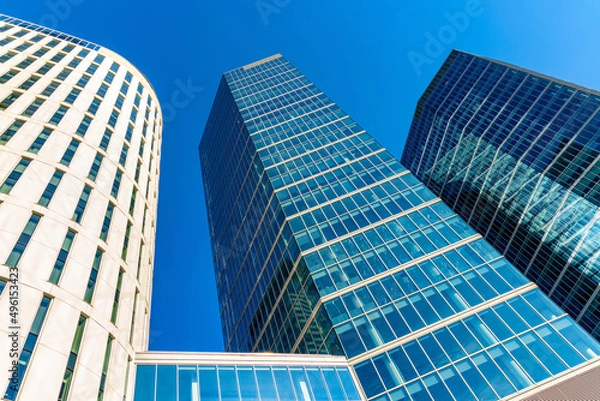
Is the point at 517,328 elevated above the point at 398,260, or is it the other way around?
the point at 398,260

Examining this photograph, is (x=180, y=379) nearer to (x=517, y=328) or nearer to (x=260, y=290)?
(x=517, y=328)

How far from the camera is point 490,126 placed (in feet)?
358

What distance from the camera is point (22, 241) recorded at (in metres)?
25.2

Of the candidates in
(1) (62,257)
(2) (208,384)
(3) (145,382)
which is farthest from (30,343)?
(2) (208,384)

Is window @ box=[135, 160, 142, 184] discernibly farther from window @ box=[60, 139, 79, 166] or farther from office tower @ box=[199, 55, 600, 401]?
office tower @ box=[199, 55, 600, 401]

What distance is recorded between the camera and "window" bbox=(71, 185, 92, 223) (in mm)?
30661

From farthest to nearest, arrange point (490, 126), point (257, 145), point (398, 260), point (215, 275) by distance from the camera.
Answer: point (490, 126) → point (215, 275) → point (257, 145) → point (398, 260)

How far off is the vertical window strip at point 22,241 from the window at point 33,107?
15.5 m

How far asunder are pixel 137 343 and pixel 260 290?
73.3 feet

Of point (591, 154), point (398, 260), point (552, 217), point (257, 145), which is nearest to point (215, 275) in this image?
point (257, 145)

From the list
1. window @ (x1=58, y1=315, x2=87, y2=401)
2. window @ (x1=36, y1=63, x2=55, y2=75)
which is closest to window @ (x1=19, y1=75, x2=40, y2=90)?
window @ (x1=36, y1=63, x2=55, y2=75)

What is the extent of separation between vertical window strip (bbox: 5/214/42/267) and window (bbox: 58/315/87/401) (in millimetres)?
4602

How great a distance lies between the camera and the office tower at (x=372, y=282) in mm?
27938

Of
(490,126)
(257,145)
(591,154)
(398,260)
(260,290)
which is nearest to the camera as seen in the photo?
(398,260)
